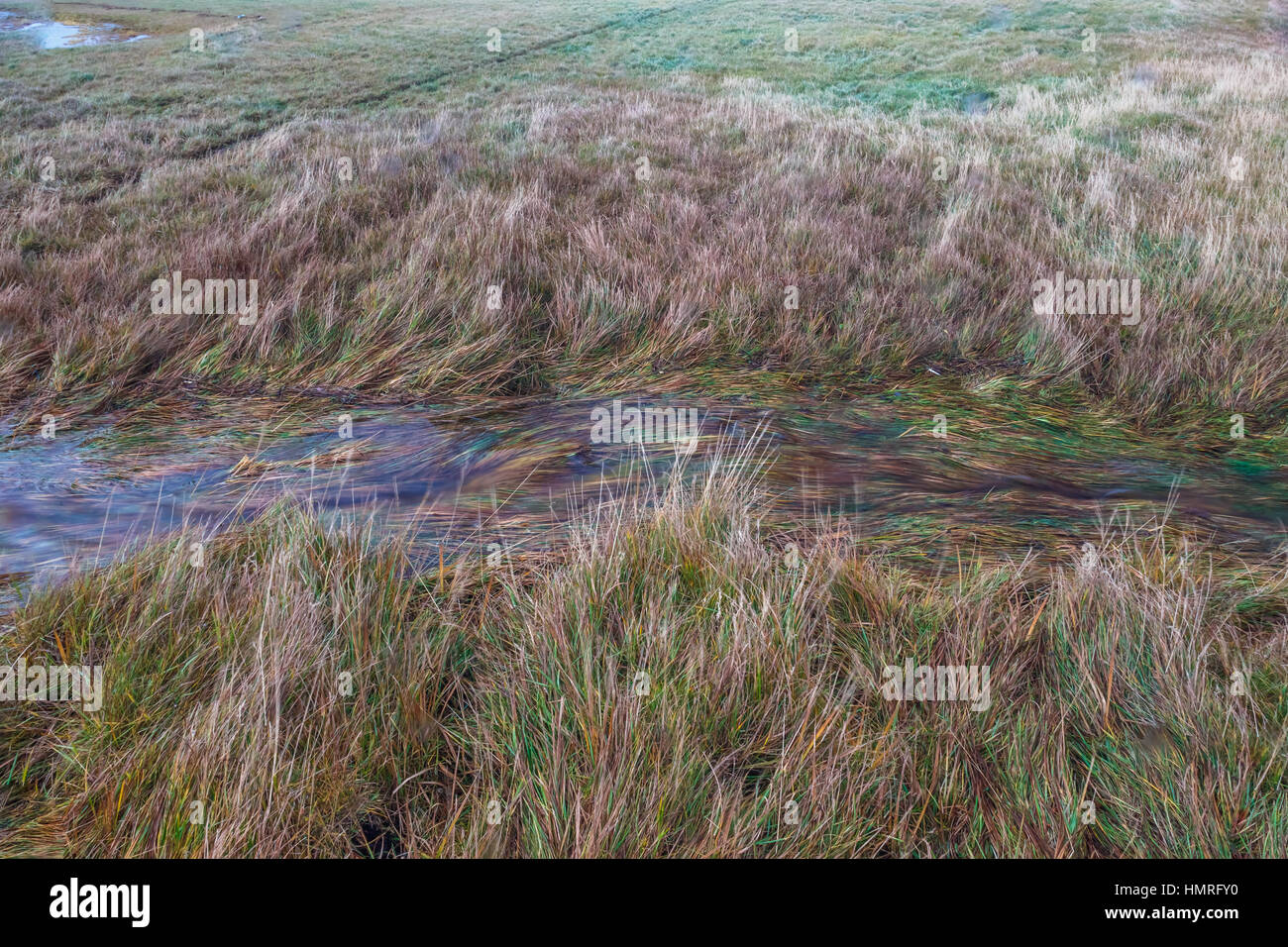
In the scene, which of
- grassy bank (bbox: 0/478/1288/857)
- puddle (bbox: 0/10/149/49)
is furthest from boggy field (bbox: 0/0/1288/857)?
puddle (bbox: 0/10/149/49)

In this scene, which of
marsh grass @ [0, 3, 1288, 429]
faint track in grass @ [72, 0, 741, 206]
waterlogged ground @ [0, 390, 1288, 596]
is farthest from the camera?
faint track in grass @ [72, 0, 741, 206]

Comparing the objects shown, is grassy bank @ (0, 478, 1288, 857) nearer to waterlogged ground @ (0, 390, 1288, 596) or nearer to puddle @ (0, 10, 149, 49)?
waterlogged ground @ (0, 390, 1288, 596)

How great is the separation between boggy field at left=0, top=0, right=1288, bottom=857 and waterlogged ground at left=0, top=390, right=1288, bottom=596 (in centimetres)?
2

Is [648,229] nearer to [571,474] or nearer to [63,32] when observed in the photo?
[571,474]

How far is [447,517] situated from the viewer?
2.65 meters

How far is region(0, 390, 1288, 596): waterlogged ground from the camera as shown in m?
2.50

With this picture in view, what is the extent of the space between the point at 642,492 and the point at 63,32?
39.3 ft

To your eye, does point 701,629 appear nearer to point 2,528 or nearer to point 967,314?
point 2,528

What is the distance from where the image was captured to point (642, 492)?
271cm

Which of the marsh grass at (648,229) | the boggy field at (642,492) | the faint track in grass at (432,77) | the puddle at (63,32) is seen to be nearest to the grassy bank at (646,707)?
the boggy field at (642,492)

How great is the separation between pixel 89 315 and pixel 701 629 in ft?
13.1

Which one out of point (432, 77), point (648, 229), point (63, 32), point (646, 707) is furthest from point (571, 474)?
point (63, 32)

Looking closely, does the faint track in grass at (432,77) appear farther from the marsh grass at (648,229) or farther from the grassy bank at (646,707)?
the grassy bank at (646,707)
